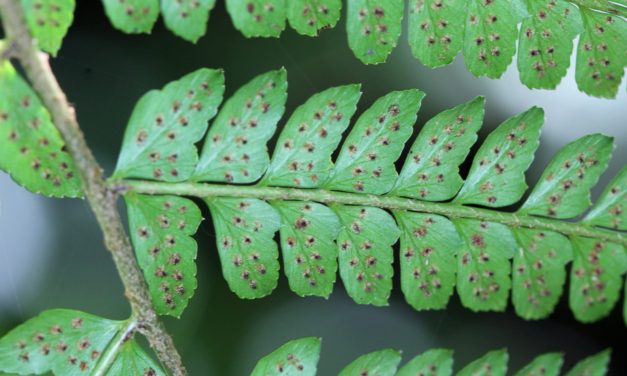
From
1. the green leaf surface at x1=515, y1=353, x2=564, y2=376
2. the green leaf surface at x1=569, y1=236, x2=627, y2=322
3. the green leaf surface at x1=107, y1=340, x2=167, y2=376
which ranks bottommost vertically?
the green leaf surface at x1=515, y1=353, x2=564, y2=376

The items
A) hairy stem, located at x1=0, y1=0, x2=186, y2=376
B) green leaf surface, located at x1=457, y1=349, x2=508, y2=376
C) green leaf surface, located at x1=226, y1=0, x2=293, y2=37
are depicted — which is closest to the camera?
hairy stem, located at x1=0, y1=0, x2=186, y2=376

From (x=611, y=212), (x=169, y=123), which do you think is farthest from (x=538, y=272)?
(x=169, y=123)

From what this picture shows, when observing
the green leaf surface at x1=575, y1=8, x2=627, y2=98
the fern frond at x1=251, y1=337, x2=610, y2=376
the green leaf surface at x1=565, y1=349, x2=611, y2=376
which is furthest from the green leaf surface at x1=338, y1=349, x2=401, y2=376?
the green leaf surface at x1=575, y1=8, x2=627, y2=98

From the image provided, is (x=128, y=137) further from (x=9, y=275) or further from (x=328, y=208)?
(x=9, y=275)

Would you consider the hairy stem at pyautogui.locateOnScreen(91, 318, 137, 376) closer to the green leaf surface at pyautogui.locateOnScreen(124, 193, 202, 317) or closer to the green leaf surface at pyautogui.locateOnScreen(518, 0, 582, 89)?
the green leaf surface at pyautogui.locateOnScreen(124, 193, 202, 317)

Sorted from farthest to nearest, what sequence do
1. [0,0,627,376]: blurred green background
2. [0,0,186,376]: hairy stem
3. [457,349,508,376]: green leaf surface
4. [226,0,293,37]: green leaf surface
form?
[0,0,627,376]: blurred green background, [457,349,508,376]: green leaf surface, [226,0,293,37]: green leaf surface, [0,0,186,376]: hairy stem

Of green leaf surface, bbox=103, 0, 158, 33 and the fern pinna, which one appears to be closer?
green leaf surface, bbox=103, 0, 158, 33
